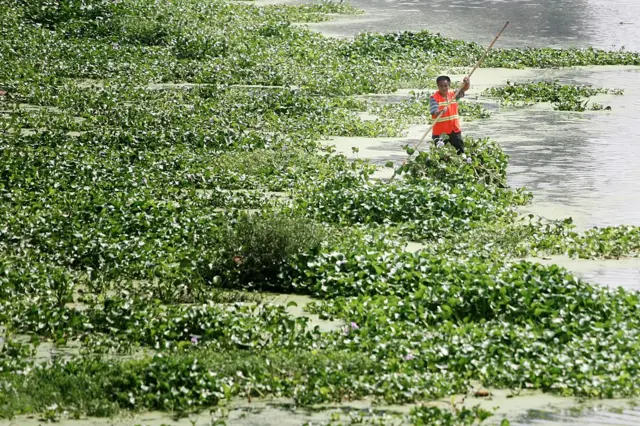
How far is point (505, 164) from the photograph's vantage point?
16094mm

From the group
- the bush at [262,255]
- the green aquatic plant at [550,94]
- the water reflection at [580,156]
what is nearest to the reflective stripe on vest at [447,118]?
the water reflection at [580,156]

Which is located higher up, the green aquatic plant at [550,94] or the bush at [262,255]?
the bush at [262,255]

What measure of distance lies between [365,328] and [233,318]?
1.11 metres

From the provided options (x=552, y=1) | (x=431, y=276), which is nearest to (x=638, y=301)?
(x=431, y=276)

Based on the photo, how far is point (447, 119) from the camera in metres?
16.5

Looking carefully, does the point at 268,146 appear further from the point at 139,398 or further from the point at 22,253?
the point at 139,398

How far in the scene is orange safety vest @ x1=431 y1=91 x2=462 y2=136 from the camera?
1642cm

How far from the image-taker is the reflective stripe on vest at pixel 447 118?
1642 cm

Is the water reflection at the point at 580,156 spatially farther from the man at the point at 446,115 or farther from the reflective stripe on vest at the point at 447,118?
the reflective stripe on vest at the point at 447,118

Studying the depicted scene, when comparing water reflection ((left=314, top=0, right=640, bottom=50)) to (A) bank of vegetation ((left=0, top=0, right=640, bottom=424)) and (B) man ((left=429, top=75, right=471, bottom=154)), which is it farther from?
(B) man ((left=429, top=75, right=471, bottom=154))

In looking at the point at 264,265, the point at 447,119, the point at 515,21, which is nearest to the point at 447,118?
the point at 447,119

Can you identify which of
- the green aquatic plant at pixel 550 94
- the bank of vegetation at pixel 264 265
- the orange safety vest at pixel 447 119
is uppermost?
the orange safety vest at pixel 447 119

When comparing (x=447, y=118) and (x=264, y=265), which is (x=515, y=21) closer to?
(x=447, y=118)

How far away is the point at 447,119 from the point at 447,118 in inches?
0.8
